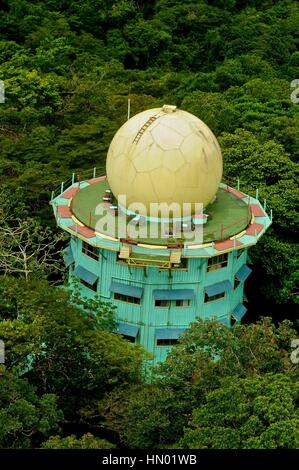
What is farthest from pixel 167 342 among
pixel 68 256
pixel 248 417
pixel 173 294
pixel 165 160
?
pixel 248 417

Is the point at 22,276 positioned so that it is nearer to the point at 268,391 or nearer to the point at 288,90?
the point at 268,391

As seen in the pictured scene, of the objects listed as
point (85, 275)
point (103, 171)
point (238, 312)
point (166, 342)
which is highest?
point (103, 171)

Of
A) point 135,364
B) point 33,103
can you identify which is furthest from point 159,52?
point 135,364

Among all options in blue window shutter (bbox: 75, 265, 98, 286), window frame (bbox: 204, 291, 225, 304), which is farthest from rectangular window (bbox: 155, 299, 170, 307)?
blue window shutter (bbox: 75, 265, 98, 286)

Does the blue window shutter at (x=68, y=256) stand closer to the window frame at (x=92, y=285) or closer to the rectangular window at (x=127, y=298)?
the window frame at (x=92, y=285)

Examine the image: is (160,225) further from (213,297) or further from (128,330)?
(128,330)

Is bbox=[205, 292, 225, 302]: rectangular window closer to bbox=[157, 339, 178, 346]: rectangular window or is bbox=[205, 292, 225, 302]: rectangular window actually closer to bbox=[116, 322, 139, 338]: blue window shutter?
bbox=[157, 339, 178, 346]: rectangular window
